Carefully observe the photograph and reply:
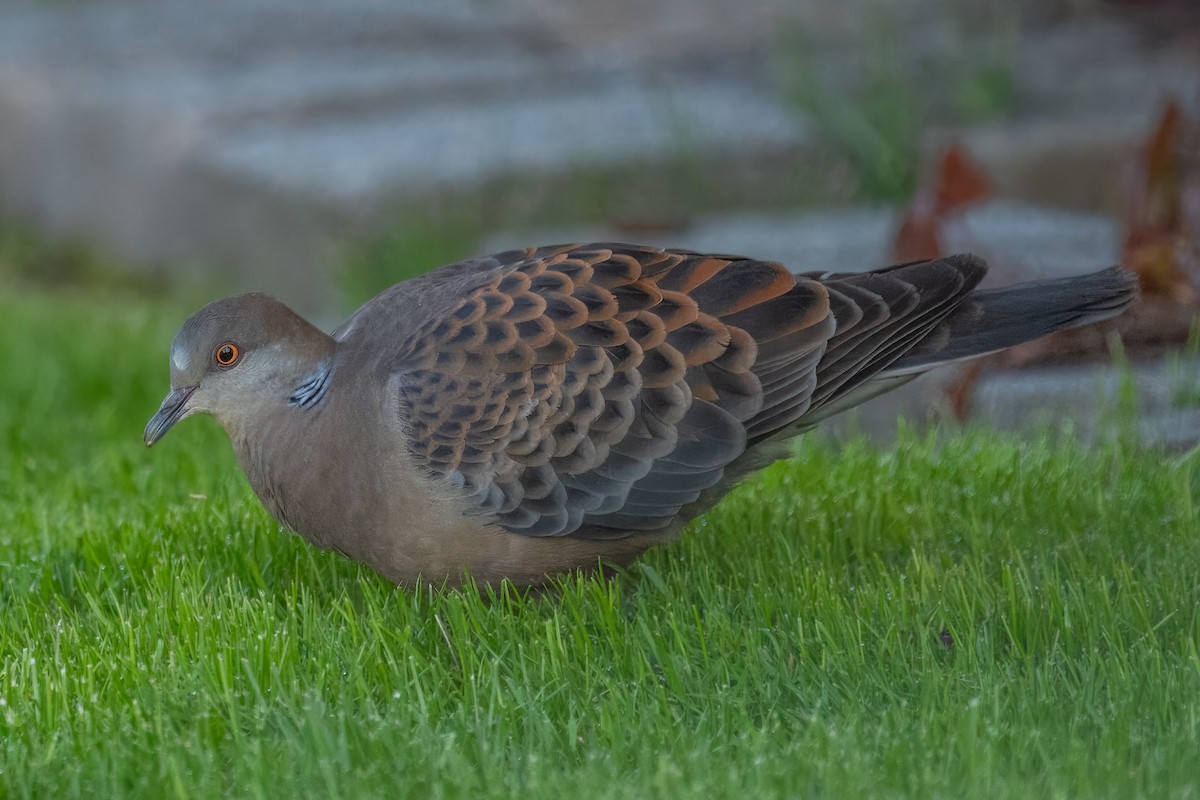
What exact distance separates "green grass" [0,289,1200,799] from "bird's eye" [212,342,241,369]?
0.53m

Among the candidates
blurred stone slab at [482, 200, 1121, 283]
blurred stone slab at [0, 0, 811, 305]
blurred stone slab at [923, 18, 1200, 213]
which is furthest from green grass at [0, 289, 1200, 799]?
blurred stone slab at [0, 0, 811, 305]

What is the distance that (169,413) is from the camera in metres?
3.80

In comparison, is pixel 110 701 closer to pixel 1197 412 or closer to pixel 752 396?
pixel 752 396

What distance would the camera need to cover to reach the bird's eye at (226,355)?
3.78 metres

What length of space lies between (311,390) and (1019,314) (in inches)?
67.4

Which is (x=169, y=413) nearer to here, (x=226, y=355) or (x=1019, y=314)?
(x=226, y=355)

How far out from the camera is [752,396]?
145 inches

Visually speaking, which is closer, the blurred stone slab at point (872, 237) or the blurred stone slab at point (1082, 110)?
the blurred stone slab at point (872, 237)

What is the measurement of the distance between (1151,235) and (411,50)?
20.1 ft

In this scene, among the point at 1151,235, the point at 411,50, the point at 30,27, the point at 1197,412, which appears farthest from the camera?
the point at 30,27

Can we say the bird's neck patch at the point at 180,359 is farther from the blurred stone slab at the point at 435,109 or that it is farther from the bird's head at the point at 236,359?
the blurred stone slab at the point at 435,109

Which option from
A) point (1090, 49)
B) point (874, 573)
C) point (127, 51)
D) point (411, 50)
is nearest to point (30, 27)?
point (127, 51)

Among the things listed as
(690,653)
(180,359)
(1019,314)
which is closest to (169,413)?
(180,359)

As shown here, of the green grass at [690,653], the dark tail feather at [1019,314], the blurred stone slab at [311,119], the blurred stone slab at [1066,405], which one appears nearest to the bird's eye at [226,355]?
the green grass at [690,653]
